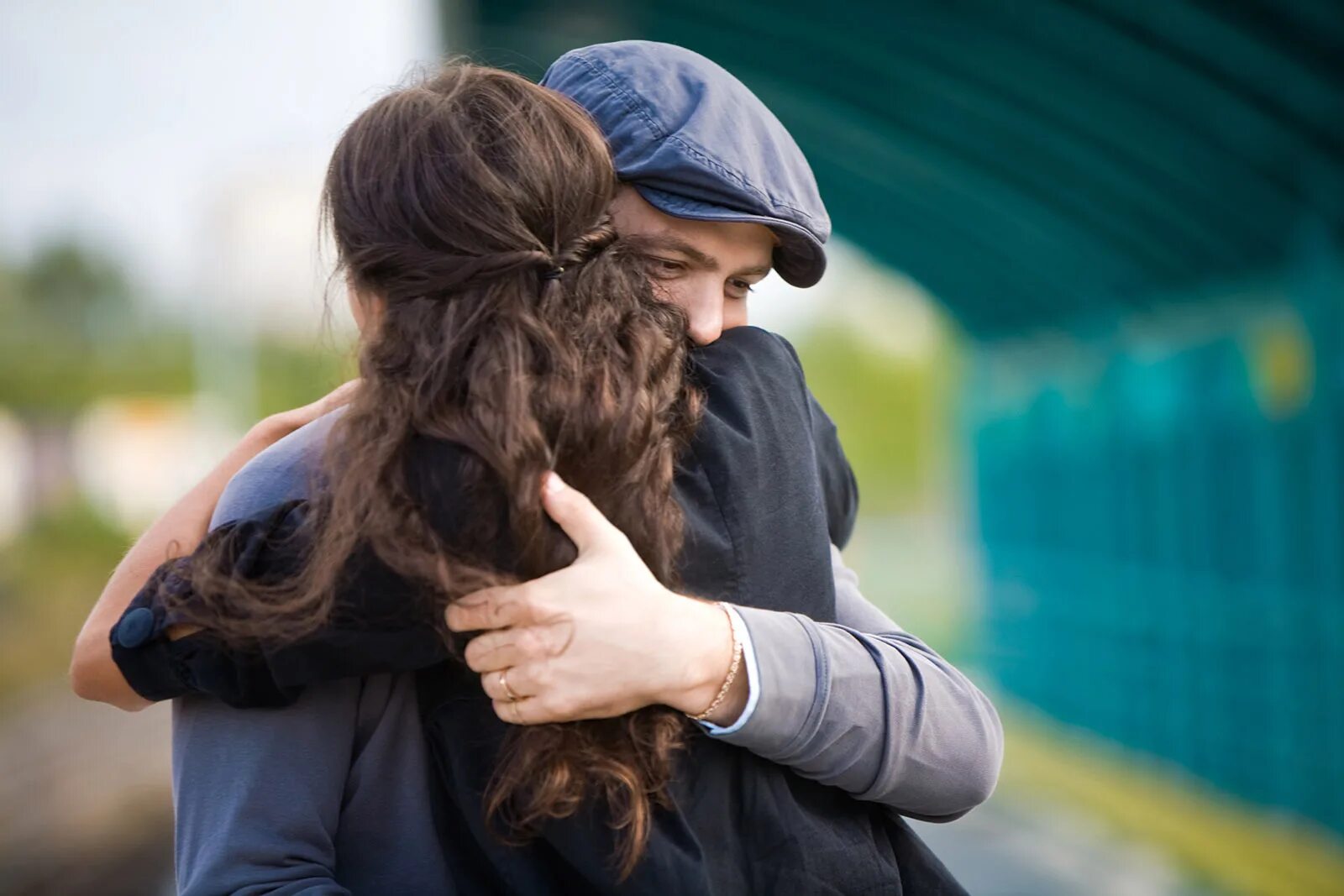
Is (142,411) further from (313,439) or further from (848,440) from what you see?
(313,439)

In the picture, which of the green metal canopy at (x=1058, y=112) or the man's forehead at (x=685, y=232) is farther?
the green metal canopy at (x=1058, y=112)

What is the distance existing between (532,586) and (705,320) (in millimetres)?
449

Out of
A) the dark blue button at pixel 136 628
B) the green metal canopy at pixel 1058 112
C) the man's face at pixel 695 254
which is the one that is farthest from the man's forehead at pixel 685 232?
the green metal canopy at pixel 1058 112

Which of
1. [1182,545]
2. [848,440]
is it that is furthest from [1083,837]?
[848,440]

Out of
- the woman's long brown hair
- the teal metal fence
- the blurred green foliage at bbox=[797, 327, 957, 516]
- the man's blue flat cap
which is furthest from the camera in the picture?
the blurred green foliage at bbox=[797, 327, 957, 516]

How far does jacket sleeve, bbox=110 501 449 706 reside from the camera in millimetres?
1541

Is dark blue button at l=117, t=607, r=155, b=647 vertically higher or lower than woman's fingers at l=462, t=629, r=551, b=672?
lower

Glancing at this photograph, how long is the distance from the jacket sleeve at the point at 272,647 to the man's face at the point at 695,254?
49cm

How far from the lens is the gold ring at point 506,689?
5.14 feet

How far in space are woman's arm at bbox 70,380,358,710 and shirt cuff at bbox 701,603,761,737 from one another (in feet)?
1.65

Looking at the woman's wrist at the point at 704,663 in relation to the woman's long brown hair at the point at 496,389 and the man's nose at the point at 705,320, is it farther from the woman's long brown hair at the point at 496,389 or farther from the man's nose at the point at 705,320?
the man's nose at the point at 705,320

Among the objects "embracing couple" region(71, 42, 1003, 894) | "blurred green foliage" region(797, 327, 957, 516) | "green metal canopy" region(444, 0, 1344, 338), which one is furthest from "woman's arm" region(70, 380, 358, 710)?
"blurred green foliage" region(797, 327, 957, 516)

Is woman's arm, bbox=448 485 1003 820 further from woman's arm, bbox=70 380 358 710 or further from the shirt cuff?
woman's arm, bbox=70 380 358 710

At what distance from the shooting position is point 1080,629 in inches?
Answer: 393
